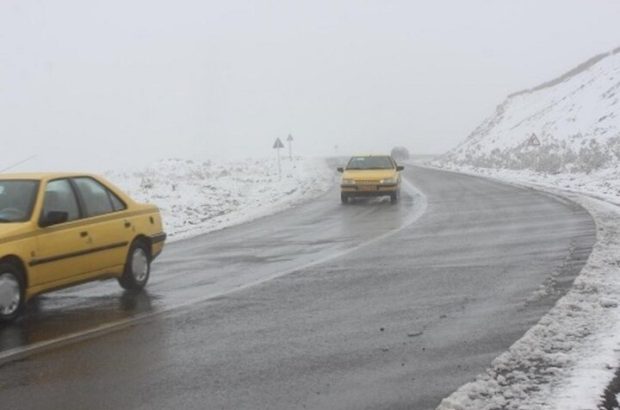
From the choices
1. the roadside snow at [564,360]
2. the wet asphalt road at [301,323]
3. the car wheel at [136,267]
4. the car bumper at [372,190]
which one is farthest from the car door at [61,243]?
the car bumper at [372,190]

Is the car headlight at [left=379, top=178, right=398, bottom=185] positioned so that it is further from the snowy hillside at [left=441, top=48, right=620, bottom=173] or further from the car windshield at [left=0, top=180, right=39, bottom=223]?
the car windshield at [left=0, top=180, right=39, bottom=223]

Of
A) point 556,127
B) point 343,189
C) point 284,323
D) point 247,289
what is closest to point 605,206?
point 343,189

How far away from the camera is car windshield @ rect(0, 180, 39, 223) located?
23.8 feet

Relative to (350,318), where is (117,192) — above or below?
above

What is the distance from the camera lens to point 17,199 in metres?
7.57

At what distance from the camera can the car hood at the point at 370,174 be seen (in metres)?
22.8

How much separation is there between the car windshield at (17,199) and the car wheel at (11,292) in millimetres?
554

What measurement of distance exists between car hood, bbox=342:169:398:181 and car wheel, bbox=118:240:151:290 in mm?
14270

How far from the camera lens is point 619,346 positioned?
5699mm

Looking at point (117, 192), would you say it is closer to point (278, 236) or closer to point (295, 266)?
point (295, 266)

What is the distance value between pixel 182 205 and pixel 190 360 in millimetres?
15633

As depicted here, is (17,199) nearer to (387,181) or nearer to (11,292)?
(11,292)

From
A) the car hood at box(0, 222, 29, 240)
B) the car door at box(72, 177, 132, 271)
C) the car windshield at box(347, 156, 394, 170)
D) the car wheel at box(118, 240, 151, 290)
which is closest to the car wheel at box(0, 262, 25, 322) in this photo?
the car hood at box(0, 222, 29, 240)

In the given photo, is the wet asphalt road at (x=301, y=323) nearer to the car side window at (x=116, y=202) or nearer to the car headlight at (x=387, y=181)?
the car side window at (x=116, y=202)
